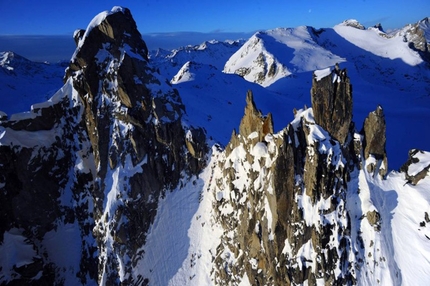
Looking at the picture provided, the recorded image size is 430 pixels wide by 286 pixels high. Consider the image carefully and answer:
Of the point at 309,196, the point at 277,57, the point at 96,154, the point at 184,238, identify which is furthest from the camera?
the point at 277,57

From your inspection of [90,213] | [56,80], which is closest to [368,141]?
[90,213]

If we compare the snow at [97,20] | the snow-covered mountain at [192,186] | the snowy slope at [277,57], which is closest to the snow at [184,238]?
the snow-covered mountain at [192,186]

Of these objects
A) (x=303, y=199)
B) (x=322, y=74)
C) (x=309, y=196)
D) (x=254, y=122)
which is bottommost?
(x=303, y=199)

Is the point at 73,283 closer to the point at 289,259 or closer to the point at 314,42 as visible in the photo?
the point at 289,259

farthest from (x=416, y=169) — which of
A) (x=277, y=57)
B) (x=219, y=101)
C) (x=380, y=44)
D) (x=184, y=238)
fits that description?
(x=380, y=44)

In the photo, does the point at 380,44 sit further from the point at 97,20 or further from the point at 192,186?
the point at 97,20

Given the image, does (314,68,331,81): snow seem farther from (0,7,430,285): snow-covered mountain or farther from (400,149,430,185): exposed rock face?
(400,149,430,185): exposed rock face
